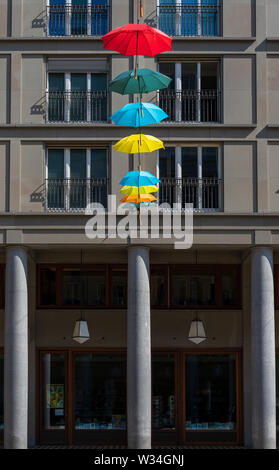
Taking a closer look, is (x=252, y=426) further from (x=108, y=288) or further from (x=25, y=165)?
(x=25, y=165)

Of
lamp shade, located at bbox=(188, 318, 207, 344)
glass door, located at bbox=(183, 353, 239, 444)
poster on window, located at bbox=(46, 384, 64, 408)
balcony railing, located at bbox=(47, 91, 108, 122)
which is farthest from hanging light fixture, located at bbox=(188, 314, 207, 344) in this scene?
Result: balcony railing, located at bbox=(47, 91, 108, 122)

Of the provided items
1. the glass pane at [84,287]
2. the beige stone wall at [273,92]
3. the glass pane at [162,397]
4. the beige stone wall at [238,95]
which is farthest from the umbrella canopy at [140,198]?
the glass pane at [162,397]

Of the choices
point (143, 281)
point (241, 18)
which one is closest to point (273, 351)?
point (143, 281)

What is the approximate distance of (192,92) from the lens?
33.5m

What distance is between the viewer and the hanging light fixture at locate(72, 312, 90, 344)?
34250mm

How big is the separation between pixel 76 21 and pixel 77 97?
8.41ft

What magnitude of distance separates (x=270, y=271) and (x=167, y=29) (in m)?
8.68

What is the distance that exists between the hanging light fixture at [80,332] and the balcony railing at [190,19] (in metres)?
10.1

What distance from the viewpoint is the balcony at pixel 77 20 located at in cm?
3359

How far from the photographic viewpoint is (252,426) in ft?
106

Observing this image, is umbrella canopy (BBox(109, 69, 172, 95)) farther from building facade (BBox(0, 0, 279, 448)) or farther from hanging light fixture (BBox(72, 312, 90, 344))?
hanging light fixture (BBox(72, 312, 90, 344))

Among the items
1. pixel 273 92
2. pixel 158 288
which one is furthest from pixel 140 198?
pixel 273 92

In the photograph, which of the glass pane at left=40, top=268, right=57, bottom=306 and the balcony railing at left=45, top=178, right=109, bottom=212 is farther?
the glass pane at left=40, top=268, right=57, bottom=306

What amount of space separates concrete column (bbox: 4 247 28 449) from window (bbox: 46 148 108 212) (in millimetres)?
2162
